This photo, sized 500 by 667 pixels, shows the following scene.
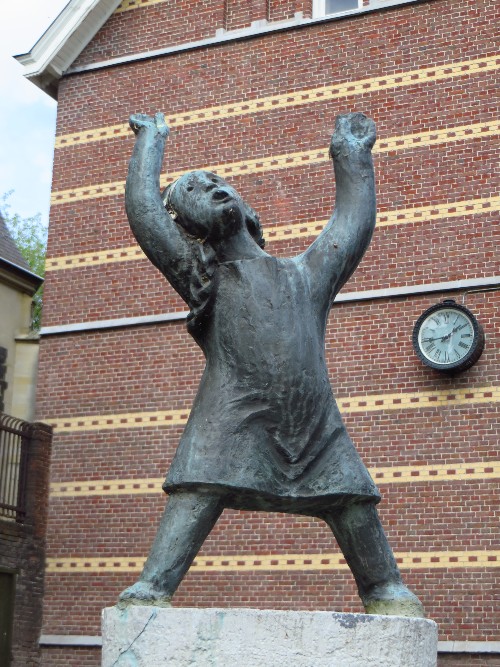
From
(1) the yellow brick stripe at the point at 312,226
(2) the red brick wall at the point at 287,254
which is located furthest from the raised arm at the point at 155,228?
(1) the yellow brick stripe at the point at 312,226

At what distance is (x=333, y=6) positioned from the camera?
1507 cm

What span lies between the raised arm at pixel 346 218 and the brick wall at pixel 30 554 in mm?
10069

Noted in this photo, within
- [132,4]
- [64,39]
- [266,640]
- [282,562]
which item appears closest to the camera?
[266,640]

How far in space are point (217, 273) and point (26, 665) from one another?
1064cm

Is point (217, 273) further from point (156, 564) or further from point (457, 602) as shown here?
point (457, 602)

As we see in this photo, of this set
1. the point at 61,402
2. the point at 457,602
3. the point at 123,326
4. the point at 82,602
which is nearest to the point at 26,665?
the point at 82,602

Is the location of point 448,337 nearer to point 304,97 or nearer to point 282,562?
point 282,562

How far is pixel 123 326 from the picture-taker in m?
14.6

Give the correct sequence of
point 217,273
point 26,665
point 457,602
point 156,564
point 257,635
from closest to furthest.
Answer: point 257,635, point 156,564, point 217,273, point 457,602, point 26,665

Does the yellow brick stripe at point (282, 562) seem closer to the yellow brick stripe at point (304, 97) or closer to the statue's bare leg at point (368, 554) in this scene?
the yellow brick stripe at point (304, 97)

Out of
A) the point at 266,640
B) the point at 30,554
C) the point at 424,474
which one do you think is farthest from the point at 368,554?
the point at 30,554

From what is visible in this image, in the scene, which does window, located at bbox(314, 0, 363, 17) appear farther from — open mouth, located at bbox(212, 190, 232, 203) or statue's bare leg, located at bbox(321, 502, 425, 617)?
statue's bare leg, located at bbox(321, 502, 425, 617)

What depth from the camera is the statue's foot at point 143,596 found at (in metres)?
4.07

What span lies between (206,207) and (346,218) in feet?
1.95
